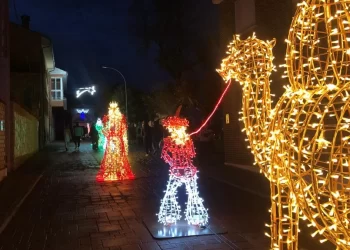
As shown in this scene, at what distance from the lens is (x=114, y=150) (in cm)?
1234

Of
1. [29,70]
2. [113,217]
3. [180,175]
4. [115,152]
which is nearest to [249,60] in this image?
[180,175]

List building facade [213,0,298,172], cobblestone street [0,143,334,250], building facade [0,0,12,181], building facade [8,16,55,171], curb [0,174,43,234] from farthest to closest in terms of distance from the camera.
Result: building facade [8,16,55,171]
building facade [0,0,12,181]
building facade [213,0,298,172]
curb [0,174,43,234]
cobblestone street [0,143,334,250]

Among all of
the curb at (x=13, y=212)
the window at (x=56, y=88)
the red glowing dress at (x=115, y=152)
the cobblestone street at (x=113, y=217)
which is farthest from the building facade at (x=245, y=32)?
the window at (x=56, y=88)

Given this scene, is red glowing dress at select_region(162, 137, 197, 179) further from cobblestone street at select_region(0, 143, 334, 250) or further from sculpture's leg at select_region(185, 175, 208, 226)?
cobblestone street at select_region(0, 143, 334, 250)

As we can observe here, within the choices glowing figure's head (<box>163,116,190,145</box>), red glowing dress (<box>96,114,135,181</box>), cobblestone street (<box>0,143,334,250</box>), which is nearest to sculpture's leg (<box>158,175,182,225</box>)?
cobblestone street (<box>0,143,334,250</box>)

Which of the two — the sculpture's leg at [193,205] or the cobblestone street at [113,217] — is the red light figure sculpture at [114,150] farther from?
the sculpture's leg at [193,205]

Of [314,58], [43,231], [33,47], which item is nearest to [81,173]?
[43,231]

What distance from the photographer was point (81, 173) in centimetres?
1505

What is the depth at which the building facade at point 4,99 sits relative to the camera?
13.4 metres

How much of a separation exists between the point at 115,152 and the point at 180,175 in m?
6.04

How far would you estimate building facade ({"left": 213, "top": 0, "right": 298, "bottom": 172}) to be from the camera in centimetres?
1277

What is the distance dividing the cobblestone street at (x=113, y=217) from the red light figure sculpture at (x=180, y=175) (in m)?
0.50

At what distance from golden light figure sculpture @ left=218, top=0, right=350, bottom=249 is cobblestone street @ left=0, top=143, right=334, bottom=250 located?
7.95 feet

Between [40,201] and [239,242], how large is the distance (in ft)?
18.1
